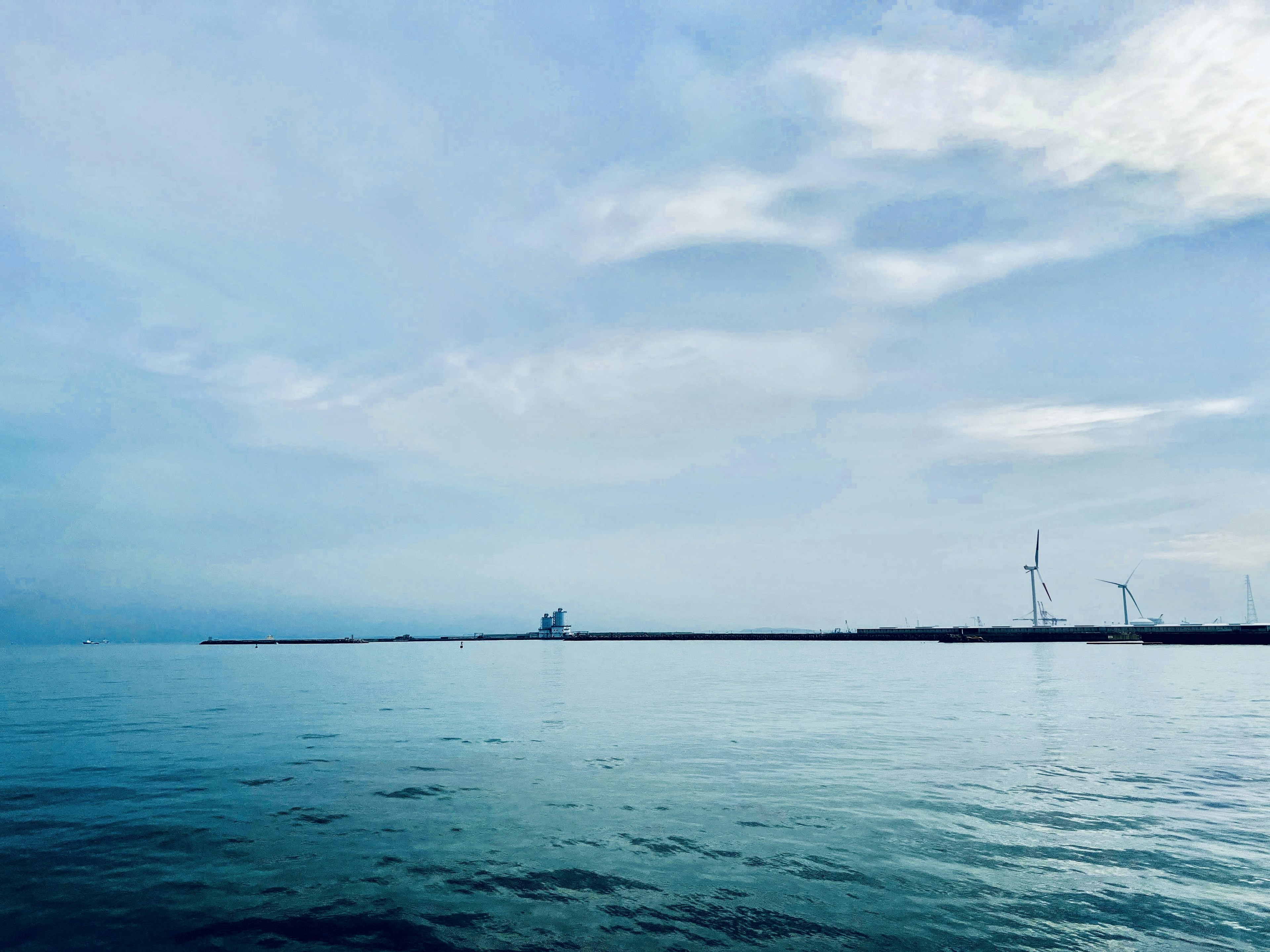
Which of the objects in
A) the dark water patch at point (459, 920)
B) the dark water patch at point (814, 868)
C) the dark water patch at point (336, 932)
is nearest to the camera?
the dark water patch at point (336, 932)

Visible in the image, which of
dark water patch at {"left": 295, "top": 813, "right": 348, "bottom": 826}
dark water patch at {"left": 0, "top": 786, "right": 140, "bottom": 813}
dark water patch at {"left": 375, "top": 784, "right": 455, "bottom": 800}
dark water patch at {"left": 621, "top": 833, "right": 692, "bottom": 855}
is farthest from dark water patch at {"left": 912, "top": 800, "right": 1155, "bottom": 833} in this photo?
dark water patch at {"left": 0, "top": 786, "right": 140, "bottom": 813}

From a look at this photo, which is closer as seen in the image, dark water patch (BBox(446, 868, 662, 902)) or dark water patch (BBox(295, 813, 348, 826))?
dark water patch (BBox(446, 868, 662, 902))

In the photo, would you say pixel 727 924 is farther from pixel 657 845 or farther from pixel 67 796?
pixel 67 796

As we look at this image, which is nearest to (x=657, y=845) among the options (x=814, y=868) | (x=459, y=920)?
(x=814, y=868)

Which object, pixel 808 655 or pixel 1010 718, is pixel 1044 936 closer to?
pixel 1010 718

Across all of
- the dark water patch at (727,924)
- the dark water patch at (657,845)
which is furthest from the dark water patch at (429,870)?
the dark water patch at (657,845)

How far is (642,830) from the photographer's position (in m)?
19.6

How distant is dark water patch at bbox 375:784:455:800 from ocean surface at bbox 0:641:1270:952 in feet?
0.33

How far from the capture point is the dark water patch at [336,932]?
41.7 ft

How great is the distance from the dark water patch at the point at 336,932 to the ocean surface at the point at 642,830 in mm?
62

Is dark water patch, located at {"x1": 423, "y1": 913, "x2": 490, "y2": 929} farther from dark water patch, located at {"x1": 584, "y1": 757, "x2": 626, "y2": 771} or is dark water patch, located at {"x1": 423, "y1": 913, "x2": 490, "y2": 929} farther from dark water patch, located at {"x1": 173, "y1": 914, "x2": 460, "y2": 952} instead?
dark water patch, located at {"x1": 584, "y1": 757, "x2": 626, "y2": 771}

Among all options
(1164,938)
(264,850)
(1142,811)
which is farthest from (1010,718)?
(264,850)

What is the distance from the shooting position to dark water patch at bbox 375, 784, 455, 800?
77.7ft

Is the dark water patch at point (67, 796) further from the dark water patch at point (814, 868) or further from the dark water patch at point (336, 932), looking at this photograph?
the dark water patch at point (814, 868)
